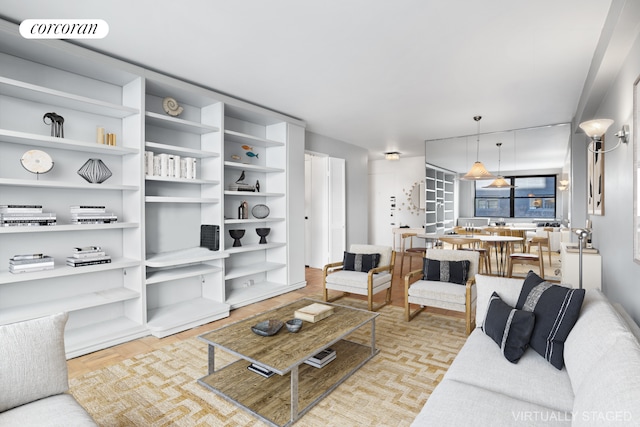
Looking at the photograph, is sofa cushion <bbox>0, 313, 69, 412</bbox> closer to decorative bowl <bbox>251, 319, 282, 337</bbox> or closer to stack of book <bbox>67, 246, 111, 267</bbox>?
decorative bowl <bbox>251, 319, 282, 337</bbox>

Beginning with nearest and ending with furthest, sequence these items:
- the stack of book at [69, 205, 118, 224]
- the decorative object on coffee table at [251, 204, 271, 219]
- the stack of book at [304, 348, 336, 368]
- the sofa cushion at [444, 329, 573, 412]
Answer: the sofa cushion at [444, 329, 573, 412] → the stack of book at [304, 348, 336, 368] → the stack of book at [69, 205, 118, 224] → the decorative object on coffee table at [251, 204, 271, 219]

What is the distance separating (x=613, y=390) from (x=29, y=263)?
11.9ft

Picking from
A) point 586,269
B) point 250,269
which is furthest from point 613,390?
point 250,269

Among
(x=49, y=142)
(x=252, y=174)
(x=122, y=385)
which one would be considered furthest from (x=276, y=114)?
(x=122, y=385)

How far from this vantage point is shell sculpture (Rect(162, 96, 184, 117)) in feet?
12.0

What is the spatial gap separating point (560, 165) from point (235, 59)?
7065mm

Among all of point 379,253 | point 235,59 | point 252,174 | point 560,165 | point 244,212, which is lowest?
point 379,253

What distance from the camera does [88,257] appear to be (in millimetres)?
2979

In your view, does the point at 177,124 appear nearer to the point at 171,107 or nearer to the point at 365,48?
the point at 171,107

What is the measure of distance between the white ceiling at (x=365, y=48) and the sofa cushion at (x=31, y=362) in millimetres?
2045

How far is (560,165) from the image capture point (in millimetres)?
7031

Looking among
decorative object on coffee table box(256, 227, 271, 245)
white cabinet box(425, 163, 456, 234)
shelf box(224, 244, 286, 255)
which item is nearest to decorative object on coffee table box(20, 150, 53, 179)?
shelf box(224, 244, 286, 255)

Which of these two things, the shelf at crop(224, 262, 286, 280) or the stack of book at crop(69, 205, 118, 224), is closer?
the stack of book at crop(69, 205, 118, 224)

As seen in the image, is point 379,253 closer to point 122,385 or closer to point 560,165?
point 122,385
